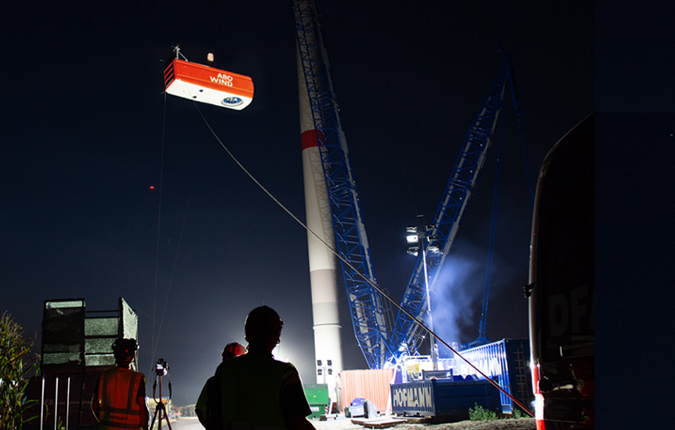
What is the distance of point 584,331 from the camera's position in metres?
2.42

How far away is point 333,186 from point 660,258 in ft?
124

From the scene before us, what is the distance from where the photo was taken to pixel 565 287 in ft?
8.58

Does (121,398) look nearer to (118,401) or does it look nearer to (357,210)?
(118,401)

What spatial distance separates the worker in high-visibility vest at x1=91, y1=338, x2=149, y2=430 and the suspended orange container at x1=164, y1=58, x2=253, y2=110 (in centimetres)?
1204

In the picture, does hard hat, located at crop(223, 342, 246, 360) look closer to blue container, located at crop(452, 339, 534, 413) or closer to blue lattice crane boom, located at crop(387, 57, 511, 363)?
blue container, located at crop(452, 339, 534, 413)

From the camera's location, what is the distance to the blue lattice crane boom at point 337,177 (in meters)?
38.8

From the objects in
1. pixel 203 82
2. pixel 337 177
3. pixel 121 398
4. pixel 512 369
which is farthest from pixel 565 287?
pixel 337 177

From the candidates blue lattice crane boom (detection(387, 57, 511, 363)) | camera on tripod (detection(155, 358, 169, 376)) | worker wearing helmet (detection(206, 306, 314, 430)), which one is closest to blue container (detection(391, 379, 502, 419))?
camera on tripod (detection(155, 358, 169, 376))

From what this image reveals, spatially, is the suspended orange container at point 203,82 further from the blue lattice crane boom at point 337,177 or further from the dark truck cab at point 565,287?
the blue lattice crane boom at point 337,177

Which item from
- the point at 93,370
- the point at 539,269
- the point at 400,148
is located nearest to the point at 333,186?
the point at 400,148

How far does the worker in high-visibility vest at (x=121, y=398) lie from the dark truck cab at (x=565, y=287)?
3.06m

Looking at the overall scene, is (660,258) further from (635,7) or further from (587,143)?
(587,143)

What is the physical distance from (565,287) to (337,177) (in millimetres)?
37294

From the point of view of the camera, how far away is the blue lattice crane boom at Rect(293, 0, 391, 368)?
38844 millimetres
